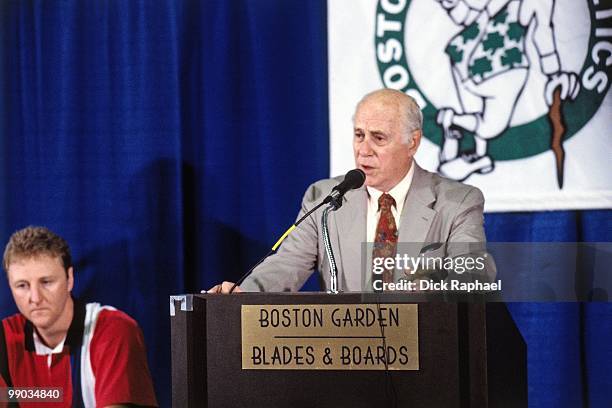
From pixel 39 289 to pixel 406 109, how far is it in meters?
1.86

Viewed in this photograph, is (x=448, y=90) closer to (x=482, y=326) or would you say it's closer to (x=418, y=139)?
(x=418, y=139)

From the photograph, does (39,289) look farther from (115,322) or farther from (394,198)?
(394,198)

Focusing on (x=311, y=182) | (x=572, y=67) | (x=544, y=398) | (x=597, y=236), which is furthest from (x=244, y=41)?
(x=544, y=398)

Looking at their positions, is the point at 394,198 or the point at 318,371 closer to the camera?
the point at 318,371

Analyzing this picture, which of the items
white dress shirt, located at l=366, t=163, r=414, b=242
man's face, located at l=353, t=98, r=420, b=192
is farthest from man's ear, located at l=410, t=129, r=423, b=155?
white dress shirt, located at l=366, t=163, r=414, b=242

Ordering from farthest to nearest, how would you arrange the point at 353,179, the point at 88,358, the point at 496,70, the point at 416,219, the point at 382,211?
the point at 88,358 < the point at 496,70 < the point at 382,211 < the point at 416,219 < the point at 353,179

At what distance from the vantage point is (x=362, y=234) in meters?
3.51

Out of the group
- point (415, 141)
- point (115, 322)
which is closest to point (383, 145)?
point (415, 141)

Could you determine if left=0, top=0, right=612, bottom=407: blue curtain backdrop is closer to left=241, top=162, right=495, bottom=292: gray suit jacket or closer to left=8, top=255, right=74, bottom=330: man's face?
left=8, top=255, right=74, bottom=330: man's face

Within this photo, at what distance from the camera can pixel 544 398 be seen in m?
3.70

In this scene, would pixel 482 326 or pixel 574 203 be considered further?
pixel 574 203

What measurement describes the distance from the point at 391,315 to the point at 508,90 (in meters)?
1.87

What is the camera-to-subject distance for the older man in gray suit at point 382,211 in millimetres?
3342

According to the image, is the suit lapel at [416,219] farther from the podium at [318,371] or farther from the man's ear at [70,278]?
the man's ear at [70,278]
